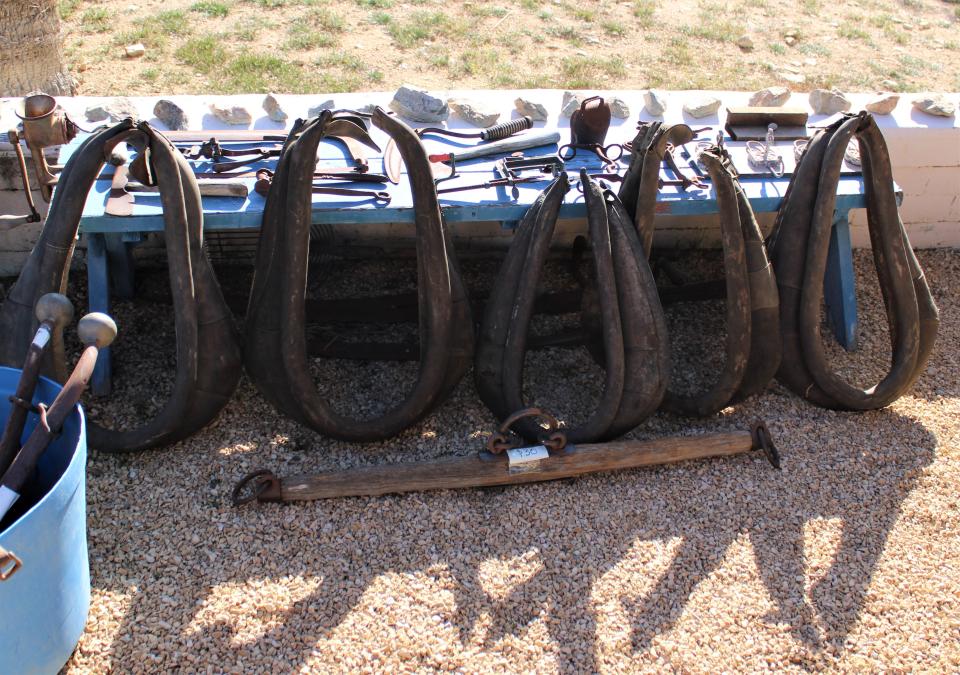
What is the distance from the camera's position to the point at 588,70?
23.8ft

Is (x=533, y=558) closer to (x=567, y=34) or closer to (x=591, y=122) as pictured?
(x=591, y=122)

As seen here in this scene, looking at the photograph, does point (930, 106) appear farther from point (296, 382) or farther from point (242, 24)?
point (242, 24)

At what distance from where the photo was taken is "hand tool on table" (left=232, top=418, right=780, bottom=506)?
11.0 ft

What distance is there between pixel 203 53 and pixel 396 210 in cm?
400

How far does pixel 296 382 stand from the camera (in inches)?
138

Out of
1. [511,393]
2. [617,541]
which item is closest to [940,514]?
[617,541]

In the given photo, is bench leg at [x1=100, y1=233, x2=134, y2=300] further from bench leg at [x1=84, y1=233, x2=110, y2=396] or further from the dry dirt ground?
the dry dirt ground

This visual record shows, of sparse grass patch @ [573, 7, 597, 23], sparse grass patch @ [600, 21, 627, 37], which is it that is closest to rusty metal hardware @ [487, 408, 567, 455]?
sparse grass patch @ [600, 21, 627, 37]

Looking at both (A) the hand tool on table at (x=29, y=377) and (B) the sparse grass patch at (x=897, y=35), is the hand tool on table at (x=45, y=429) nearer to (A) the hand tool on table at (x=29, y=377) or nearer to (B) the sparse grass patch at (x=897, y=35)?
(A) the hand tool on table at (x=29, y=377)

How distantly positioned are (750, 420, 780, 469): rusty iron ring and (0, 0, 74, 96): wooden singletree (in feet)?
16.1

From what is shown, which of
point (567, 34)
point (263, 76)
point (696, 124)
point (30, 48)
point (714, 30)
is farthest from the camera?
point (714, 30)

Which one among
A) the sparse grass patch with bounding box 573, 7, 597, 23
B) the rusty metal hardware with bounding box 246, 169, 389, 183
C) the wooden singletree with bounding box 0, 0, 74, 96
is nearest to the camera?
the rusty metal hardware with bounding box 246, 169, 389, 183

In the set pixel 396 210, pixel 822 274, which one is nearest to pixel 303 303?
pixel 396 210

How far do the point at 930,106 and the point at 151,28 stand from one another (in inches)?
226
